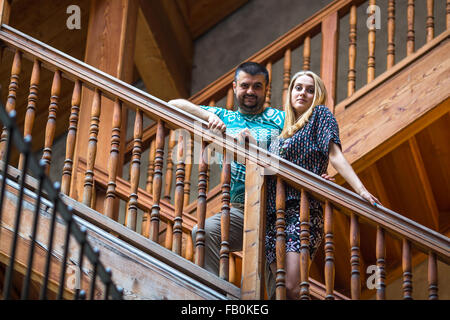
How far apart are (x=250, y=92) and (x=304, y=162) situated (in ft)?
1.58

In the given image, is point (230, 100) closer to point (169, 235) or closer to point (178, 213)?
point (169, 235)

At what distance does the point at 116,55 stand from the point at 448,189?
2.54 meters

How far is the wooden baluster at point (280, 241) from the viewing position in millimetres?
4129

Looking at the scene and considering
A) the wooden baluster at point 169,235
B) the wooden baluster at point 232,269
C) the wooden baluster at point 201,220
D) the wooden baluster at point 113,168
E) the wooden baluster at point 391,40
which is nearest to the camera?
the wooden baluster at point 201,220

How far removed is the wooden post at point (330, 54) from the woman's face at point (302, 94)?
4.35ft

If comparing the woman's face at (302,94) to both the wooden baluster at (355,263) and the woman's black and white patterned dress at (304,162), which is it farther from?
the wooden baluster at (355,263)

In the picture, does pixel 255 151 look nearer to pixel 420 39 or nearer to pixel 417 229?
pixel 417 229

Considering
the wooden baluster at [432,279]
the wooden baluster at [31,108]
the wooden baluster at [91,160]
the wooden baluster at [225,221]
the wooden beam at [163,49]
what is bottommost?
the wooden baluster at [432,279]

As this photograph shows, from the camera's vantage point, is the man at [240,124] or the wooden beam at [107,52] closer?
the man at [240,124]

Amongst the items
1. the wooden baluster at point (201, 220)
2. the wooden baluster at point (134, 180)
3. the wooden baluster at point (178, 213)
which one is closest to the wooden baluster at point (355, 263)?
the wooden baluster at point (201, 220)

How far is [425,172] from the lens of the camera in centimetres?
646

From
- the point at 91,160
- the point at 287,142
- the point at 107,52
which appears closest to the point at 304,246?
the point at 287,142
